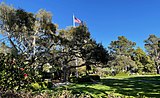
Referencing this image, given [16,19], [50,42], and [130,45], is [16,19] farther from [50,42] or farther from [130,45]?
[130,45]

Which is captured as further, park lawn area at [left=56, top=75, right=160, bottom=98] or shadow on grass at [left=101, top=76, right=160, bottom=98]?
shadow on grass at [left=101, top=76, right=160, bottom=98]

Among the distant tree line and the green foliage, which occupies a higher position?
the distant tree line

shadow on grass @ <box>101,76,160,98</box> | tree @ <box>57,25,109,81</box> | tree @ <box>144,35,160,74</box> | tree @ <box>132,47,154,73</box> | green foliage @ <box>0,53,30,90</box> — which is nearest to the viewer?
green foliage @ <box>0,53,30,90</box>

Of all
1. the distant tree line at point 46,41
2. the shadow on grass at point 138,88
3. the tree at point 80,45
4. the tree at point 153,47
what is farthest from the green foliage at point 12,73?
the tree at point 153,47

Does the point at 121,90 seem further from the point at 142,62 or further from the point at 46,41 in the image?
the point at 142,62

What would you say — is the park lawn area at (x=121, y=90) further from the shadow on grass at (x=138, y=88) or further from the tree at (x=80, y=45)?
the tree at (x=80, y=45)

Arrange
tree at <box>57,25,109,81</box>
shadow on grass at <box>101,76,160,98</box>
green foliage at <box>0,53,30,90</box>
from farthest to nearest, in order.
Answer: tree at <box>57,25,109,81</box> → shadow on grass at <box>101,76,160,98</box> → green foliage at <box>0,53,30,90</box>

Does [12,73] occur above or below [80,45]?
below

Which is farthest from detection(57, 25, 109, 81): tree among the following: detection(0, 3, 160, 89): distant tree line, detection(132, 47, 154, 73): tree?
detection(132, 47, 154, 73): tree

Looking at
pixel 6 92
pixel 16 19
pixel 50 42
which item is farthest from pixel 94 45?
pixel 6 92

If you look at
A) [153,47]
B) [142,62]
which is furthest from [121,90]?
[153,47]

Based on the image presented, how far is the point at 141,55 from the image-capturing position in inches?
2594

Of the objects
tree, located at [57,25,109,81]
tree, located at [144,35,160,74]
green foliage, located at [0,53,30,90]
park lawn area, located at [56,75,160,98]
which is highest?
tree, located at [144,35,160,74]

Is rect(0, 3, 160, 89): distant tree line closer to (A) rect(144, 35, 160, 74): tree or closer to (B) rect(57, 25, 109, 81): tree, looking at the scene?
(B) rect(57, 25, 109, 81): tree
